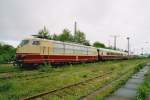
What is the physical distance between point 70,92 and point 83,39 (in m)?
72.2

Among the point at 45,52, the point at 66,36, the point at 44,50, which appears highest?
the point at 66,36

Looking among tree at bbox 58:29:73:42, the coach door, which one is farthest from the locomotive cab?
tree at bbox 58:29:73:42

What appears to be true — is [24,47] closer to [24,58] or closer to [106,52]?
[24,58]

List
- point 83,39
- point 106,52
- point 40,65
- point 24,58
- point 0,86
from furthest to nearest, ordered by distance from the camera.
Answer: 1. point 83,39
2. point 106,52
3. point 40,65
4. point 24,58
5. point 0,86

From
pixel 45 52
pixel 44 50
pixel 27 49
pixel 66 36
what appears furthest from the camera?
pixel 66 36

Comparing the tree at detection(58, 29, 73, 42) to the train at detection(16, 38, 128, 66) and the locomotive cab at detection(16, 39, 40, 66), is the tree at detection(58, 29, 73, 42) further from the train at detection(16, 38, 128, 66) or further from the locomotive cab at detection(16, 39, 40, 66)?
the locomotive cab at detection(16, 39, 40, 66)

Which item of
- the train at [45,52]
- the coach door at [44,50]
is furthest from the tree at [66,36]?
the coach door at [44,50]

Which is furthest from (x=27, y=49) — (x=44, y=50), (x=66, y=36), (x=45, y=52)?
(x=66, y=36)

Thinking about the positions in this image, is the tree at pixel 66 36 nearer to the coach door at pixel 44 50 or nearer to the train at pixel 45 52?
the train at pixel 45 52

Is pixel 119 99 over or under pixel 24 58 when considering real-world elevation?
under

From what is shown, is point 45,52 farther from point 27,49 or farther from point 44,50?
point 27,49

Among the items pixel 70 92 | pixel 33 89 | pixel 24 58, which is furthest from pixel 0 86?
pixel 24 58

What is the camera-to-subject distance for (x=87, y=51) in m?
39.0

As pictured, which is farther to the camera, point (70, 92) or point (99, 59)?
point (99, 59)
